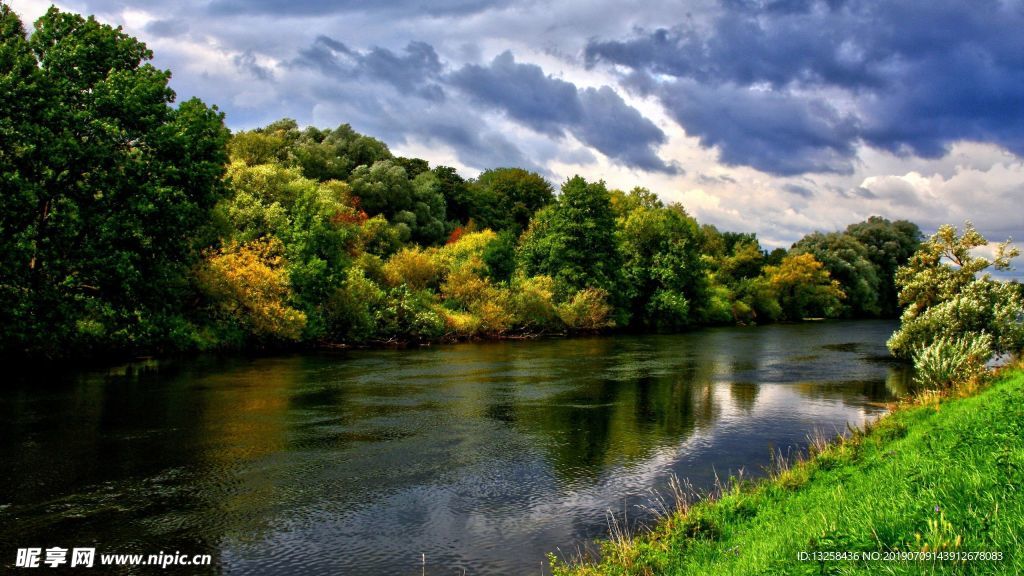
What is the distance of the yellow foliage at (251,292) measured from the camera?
41.1 m

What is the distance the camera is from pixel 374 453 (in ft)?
57.3

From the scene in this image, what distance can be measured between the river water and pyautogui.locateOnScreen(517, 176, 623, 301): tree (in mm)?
36439

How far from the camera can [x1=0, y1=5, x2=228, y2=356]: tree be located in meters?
28.6

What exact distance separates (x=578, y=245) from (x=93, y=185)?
49115mm

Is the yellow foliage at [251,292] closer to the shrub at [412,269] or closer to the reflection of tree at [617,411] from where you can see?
the shrub at [412,269]

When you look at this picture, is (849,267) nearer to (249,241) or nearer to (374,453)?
(249,241)

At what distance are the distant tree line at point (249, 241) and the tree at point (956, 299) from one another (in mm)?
31126

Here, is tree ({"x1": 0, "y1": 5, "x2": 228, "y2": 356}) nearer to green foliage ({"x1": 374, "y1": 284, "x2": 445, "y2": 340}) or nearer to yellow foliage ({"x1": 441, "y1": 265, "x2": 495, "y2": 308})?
green foliage ({"x1": 374, "y1": 284, "x2": 445, "y2": 340})

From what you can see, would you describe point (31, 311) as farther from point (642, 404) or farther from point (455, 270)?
point (455, 270)

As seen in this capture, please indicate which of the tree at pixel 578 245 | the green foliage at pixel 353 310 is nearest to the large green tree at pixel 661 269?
the tree at pixel 578 245

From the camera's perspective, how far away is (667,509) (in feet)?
42.3

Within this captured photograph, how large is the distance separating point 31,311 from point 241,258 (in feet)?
45.6

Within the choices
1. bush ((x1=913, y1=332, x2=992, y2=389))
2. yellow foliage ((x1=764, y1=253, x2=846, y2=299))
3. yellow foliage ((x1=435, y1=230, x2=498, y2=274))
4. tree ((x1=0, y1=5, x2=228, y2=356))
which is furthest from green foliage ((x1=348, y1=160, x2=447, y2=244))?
bush ((x1=913, y1=332, x2=992, y2=389))

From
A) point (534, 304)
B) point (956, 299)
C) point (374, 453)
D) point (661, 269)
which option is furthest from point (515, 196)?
point (374, 453)
